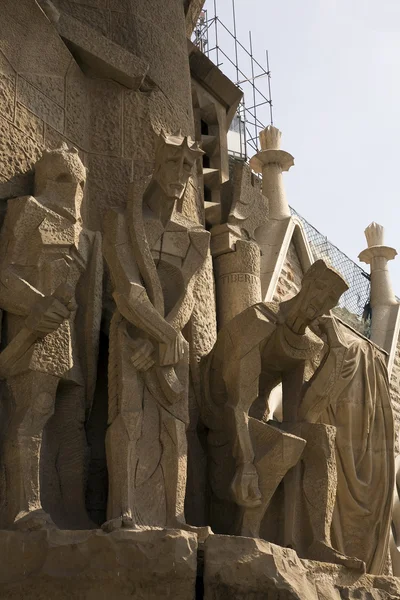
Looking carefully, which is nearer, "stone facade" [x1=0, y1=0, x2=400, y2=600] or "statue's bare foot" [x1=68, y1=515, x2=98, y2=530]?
"stone facade" [x1=0, y1=0, x2=400, y2=600]

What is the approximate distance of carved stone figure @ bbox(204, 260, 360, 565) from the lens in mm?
6789

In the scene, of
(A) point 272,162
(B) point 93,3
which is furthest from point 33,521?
(A) point 272,162

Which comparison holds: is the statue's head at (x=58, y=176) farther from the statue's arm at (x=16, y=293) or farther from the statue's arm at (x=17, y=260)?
the statue's arm at (x=16, y=293)

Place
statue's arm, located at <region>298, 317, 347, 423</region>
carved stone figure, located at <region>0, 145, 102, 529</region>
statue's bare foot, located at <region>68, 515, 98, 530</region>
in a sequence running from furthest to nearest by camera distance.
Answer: statue's arm, located at <region>298, 317, 347, 423</region>, statue's bare foot, located at <region>68, 515, 98, 530</region>, carved stone figure, located at <region>0, 145, 102, 529</region>

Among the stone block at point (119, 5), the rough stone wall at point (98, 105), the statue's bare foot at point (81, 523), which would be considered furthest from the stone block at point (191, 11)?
the statue's bare foot at point (81, 523)

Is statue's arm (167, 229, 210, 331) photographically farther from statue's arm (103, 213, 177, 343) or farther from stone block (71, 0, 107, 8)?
stone block (71, 0, 107, 8)

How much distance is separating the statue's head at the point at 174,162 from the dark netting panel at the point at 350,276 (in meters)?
6.55

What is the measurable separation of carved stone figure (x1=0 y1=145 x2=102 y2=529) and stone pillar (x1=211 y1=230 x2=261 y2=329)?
3.92 ft

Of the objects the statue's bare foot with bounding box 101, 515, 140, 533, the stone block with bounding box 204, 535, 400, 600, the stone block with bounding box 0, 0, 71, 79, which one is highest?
the stone block with bounding box 0, 0, 71, 79

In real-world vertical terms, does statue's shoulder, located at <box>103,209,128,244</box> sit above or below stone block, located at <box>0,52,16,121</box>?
below

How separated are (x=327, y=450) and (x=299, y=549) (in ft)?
2.07

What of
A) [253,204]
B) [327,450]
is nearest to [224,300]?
[253,204]

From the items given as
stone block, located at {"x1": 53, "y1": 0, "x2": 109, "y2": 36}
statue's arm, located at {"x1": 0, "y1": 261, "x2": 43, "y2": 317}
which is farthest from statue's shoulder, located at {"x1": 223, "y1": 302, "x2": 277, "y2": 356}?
stone block, located at {"x1": 53, "y1": 0, "x2": 109, "y2": 36}

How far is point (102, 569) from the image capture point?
19.1ft
